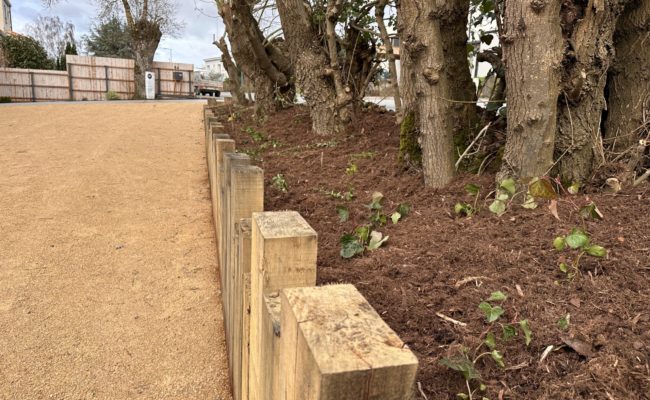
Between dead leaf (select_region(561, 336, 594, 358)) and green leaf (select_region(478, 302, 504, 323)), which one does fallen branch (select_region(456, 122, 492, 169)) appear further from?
dead leaf (select_region(561, 336, 594, 358))

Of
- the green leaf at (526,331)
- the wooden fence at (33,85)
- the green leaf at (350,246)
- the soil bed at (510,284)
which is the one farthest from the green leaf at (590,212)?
the wooden fence at (33,85)

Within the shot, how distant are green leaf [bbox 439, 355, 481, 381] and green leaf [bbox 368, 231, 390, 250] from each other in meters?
0.99

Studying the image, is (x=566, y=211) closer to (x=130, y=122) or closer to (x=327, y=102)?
(x=327, y=102)

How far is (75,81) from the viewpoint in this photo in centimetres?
2962

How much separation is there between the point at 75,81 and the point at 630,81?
3217 centimetres

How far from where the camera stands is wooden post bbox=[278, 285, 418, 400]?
79cm

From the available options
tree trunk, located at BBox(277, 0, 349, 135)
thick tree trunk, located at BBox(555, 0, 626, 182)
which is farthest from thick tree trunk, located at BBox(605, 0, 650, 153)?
tree trunk, located at BBox(277, 0, 349, 135)

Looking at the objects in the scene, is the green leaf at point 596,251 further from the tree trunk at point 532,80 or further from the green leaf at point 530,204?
the tree trunk at point 532,80

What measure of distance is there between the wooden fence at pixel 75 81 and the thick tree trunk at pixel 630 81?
98.6ft

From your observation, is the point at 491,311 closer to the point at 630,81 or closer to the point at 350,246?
the point at 350,246

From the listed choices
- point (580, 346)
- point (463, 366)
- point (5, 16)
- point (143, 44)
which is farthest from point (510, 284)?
point (5, 16)

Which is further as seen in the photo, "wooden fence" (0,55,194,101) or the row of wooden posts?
"wooden fence" (0,55,194,101)

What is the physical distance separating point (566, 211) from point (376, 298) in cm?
111

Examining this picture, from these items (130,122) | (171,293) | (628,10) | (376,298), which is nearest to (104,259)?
(171,293)
